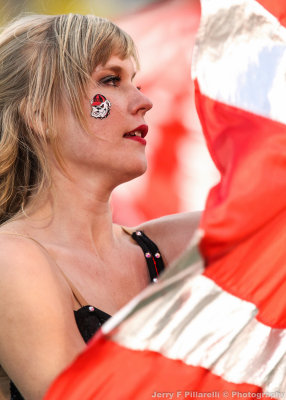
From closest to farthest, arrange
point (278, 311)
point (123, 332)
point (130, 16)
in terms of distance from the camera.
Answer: point (123, 332) < point (278, 311) < point (130, 16)

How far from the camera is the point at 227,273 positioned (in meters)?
1.36

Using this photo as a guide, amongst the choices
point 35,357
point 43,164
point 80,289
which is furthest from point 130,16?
point 35,357

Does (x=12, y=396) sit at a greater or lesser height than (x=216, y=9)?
lesser

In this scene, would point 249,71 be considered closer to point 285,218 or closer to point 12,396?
point 285,218

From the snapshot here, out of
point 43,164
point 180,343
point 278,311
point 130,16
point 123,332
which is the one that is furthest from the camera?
point 130,16

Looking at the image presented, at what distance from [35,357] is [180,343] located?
0.32 m

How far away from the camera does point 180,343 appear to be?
135 centimetres

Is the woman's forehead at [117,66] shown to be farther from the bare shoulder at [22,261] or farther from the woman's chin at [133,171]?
the bare shoulder at [22,261]

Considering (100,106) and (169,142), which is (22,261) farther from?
(169,142)

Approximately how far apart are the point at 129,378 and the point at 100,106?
78cm

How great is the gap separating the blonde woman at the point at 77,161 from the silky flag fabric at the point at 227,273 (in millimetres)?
311

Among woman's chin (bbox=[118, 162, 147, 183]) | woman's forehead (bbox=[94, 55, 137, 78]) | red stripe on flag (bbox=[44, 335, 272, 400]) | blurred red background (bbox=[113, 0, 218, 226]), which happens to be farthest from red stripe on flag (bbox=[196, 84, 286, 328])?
blurred red background (bbox=[113, 0, 218, 226])

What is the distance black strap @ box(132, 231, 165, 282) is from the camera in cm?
190

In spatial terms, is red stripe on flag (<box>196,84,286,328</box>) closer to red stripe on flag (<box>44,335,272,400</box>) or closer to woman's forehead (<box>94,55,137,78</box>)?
red stripe on flag (<box>44,335,272,400</box>)
